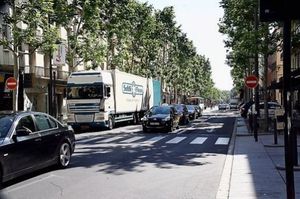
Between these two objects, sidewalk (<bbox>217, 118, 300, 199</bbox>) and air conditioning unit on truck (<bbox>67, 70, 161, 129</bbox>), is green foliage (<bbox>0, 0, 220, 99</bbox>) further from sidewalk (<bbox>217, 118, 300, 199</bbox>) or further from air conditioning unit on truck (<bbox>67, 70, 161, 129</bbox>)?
sidewalk (<bbox>217, 118, 300, 199</bbox>)

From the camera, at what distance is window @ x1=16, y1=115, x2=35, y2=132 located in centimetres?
980

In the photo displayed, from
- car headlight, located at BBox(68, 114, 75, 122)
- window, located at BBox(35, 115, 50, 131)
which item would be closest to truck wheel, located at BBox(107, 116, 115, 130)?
car headlight, located at BBox(68, 114, 75, 122)

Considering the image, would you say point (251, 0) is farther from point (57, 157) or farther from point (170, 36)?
point (170, 36)

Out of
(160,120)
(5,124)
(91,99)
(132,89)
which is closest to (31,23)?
(91,99)

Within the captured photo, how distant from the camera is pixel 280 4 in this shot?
18.3 feet

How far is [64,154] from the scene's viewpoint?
11.5 m

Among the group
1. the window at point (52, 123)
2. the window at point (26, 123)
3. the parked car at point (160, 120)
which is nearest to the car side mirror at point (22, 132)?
the window at point (26, 123)

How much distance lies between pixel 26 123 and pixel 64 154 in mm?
1749

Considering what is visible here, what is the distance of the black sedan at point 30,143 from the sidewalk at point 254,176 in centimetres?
375

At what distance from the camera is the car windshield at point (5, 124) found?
362 inches

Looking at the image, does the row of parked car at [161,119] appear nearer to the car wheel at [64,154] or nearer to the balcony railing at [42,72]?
the balcony railing at [42,72]

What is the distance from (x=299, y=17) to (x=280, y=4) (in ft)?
0.91

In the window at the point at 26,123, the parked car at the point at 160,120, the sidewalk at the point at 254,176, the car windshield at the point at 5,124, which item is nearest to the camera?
the sidewalk at the point at 254,176

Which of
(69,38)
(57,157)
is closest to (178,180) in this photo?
(57,157)
